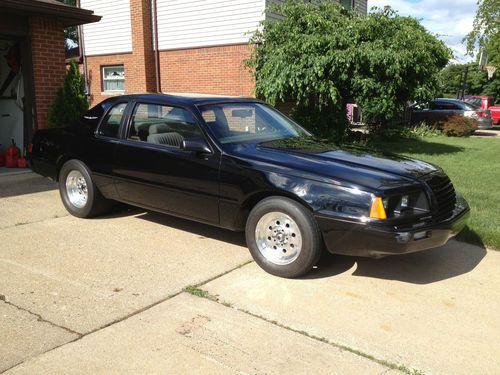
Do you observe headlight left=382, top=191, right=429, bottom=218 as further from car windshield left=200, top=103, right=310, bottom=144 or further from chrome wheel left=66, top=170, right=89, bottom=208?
chrome wheel left=66, top=170, right=89, bottom=208

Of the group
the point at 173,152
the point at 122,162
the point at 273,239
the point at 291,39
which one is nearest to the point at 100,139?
the point at 122,162

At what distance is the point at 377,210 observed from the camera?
12.7 feet

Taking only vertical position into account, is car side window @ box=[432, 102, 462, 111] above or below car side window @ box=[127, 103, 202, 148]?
below

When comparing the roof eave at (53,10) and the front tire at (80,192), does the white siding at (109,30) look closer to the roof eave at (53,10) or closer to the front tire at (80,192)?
the roof eave at (53,10)

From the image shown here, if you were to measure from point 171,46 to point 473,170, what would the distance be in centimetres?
1092

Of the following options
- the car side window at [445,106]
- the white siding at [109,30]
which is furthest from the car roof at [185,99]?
the car side window at [445,106]

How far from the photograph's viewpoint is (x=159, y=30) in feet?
56.5

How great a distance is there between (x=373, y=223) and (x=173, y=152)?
2.15 metres

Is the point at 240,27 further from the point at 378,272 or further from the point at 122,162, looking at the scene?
the point at 378,272

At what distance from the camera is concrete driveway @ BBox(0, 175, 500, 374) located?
10.2ft

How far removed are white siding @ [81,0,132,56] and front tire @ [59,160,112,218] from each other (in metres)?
12.9

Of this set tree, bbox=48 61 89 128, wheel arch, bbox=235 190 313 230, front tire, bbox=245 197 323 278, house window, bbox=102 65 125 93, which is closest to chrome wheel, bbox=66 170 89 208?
wheel arch, bbox=235 190 313 230

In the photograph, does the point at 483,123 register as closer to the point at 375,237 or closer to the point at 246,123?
the point at 246,123

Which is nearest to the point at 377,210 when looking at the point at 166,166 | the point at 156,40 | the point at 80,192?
the point at 166,166
